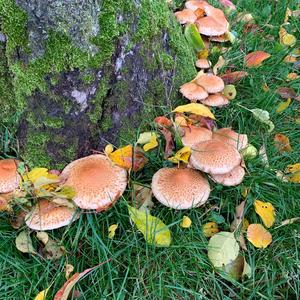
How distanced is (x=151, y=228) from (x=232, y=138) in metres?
0.73

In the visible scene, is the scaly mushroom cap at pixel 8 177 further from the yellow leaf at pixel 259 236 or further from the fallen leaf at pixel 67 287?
the yellow leaf at pixel 259 236

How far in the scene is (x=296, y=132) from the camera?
2.56 m

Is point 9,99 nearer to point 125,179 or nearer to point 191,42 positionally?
point 125,179

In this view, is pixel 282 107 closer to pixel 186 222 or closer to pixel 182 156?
pixel 182 156

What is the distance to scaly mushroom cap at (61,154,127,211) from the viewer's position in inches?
73.3

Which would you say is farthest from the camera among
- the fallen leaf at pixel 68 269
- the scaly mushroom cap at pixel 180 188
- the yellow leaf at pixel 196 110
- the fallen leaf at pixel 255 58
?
the fallen leaf at pixel 255 58

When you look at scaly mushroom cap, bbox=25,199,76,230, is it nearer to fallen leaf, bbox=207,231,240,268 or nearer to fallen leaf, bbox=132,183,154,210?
fallen leaf, bbox=132,183,154,210

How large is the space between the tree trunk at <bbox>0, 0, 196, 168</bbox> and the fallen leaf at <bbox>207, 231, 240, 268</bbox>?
0.74m

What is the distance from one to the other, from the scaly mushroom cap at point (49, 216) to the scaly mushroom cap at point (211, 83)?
1.09 m

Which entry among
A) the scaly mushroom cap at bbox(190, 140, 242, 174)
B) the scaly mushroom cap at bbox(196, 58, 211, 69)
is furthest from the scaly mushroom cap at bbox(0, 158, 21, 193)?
the scaly mushroom cap at bbox(196, 58, 211, 69)

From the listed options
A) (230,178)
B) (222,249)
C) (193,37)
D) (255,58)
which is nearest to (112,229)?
(222,249)

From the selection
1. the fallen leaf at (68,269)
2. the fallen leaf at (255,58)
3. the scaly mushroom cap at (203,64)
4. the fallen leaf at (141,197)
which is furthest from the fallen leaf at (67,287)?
the fallen leaf at (255,58)

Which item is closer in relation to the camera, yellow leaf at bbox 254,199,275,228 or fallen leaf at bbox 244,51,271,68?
yellow leaf at bbox 254,199,275,228

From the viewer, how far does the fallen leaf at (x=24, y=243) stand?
6.17 ft
